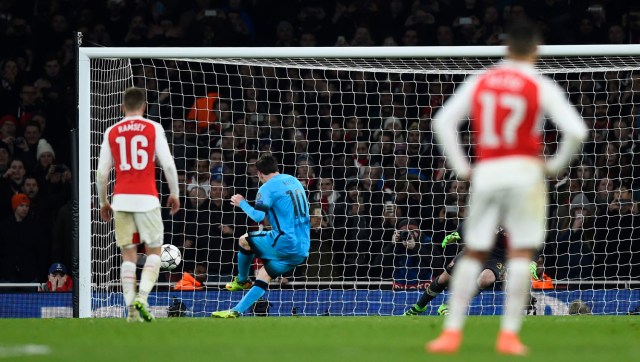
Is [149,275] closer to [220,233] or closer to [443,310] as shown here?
[443,310]

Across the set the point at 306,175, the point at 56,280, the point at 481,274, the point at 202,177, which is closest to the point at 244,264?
the point at 202,177

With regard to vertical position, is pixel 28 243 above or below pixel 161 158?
below

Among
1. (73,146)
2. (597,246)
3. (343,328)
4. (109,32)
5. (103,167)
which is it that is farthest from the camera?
(109,32)

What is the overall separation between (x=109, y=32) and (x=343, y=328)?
10.2 meters

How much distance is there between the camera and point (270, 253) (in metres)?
13.3

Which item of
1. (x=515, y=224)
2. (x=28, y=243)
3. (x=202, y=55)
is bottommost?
(x=28, y=243)

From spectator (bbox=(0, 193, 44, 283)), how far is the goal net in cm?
174

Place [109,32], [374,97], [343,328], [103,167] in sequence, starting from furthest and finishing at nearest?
1. [109,32]
2. [374,97]
3. [103,167]
4. [343,328]

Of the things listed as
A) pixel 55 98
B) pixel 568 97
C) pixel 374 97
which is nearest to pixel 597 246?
pixel 568 97

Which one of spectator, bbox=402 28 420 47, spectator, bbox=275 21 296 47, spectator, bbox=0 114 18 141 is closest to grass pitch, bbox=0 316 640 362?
spectator, bbox=0 114 18 141

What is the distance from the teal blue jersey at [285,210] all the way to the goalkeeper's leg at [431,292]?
4.57ft

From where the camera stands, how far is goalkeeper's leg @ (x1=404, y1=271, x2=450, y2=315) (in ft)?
43.6

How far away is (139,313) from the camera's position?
10656 mm

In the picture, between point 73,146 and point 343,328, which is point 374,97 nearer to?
point 73,146
